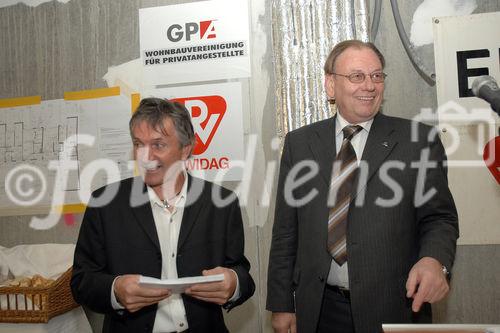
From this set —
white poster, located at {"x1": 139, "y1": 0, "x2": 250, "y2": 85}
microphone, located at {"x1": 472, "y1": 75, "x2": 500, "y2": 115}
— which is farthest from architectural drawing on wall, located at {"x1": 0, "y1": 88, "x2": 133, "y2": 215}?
microphone, located at {"x1": 472, "y1": 75, "x2": 500, "y2": 115}

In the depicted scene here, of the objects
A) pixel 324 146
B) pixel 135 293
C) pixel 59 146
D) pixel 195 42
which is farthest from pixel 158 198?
pixel 59 146

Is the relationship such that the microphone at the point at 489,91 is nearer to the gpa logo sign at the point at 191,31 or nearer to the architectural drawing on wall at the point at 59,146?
the gpa logo sign at the point at 191,31

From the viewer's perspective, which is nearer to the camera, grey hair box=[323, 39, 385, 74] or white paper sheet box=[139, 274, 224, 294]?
white paper sheet box=[139, 274, 224, 294]

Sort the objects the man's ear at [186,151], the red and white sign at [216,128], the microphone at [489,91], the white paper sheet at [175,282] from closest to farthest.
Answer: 1. the microphone at [489,91]
2. the white paper sheet at [175,282]
3. the man's ear at [186,151]
4. the red and white sign at [216,128]

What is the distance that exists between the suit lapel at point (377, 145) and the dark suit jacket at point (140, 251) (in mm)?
510

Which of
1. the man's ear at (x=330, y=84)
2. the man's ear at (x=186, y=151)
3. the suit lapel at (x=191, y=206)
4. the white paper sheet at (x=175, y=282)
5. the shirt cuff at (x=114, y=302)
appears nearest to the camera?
the white paper sheet at (x=175, y=282)

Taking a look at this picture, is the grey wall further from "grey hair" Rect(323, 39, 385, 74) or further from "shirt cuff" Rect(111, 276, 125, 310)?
"shirt cuff" Rect(111, 276, 125, 310)

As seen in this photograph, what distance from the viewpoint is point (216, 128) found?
279cm

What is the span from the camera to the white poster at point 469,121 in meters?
2.42

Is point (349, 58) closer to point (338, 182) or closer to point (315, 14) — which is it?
point (338, 182)

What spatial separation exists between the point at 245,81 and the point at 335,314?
1421 millimetres

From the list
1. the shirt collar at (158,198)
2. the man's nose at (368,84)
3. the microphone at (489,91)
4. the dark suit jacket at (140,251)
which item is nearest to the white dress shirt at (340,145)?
the man's nose at (368,84)

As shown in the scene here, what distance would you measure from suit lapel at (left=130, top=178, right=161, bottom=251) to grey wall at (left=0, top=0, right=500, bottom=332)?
1003mm

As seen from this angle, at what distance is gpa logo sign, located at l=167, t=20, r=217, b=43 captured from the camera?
2.81m
